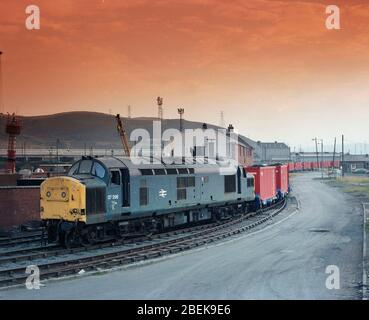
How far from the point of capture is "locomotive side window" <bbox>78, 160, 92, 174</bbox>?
2236 centimetres

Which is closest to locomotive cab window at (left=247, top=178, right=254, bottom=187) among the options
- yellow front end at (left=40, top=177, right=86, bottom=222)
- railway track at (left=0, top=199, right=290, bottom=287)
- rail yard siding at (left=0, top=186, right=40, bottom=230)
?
railway track at (left=0, top=199, right=290, bottom=287)

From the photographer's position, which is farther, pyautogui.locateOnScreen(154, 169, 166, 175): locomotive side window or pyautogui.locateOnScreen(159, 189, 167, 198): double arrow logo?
pyautogui.locateOnScreen(159, 189, 167, 198): double arrow logo

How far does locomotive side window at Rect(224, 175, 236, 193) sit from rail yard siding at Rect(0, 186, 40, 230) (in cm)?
1220

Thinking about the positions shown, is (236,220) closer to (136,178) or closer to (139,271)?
(136,178)

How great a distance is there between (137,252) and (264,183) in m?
19.8

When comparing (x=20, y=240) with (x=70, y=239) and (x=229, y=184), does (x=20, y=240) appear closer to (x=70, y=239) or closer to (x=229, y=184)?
(x=70, y=239)

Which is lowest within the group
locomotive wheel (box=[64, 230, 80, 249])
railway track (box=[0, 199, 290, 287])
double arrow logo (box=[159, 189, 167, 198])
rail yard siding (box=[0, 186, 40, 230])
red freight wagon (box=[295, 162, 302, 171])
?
railway track (box=[0, 199, 290, 287])

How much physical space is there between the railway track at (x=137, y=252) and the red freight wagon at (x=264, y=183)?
17.0ft

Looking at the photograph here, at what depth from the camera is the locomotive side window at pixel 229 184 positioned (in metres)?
31.2

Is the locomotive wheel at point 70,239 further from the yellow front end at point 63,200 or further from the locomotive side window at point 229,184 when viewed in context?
the locomotive side window at point 229,184

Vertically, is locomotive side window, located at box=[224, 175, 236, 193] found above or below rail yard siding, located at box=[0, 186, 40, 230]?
above

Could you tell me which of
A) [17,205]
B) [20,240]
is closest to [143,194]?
[20,240]

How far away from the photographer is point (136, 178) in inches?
911

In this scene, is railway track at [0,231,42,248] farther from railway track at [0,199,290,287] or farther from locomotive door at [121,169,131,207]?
locomotive door at [121,169,131,207]
